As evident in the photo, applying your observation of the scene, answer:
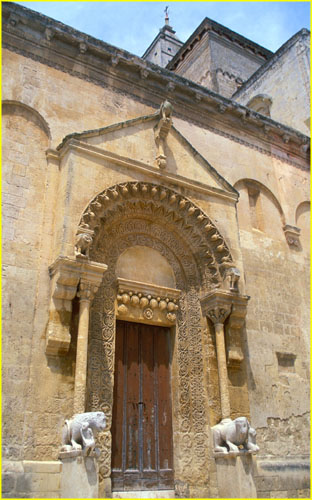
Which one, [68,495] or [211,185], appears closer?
[68,495]

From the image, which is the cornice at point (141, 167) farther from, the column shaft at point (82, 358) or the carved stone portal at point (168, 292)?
the column shaft at point (82, 358)

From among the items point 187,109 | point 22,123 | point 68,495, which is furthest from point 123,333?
point 187,109

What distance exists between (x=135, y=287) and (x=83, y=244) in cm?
135

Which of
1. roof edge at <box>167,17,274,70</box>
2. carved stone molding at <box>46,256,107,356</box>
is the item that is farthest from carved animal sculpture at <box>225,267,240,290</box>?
roof edge at <box>167,17,274,70</box>

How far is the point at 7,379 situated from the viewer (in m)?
5.42

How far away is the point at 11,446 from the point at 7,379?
0.77 m

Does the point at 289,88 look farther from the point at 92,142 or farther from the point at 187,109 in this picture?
the point at 92,142

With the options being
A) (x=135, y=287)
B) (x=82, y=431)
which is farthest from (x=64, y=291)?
(x=82, y=431)

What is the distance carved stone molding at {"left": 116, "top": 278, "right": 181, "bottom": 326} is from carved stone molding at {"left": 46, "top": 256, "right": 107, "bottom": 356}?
892 millimetres

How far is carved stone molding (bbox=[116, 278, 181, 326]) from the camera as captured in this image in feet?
22.6

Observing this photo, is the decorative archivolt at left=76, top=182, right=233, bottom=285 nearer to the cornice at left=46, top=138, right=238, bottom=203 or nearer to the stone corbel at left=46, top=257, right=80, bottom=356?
the cornice at left=46, top=138, right=238, bottom=203

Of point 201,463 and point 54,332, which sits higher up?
point 54,332

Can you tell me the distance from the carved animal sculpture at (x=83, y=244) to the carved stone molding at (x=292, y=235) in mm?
5267

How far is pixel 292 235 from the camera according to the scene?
9.82 metres
